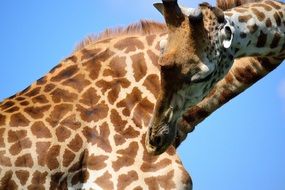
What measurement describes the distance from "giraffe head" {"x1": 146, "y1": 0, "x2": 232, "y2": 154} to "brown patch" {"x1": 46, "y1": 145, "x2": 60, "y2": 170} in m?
1.25

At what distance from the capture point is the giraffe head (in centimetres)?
Answer: 676

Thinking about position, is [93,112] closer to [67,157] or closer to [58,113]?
[58,113]

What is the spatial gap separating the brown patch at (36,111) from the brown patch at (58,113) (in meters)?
0.10

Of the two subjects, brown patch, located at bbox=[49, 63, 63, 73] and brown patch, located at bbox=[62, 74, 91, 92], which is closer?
brown patch, located at bbox=[62, 74, 91, 92]

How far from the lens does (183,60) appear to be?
22.1ft

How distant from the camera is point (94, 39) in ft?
29.0

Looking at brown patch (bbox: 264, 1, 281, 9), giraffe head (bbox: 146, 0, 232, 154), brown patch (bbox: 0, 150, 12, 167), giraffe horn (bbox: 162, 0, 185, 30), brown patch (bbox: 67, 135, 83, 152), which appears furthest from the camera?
brown patch (bbox: 264, 1, 281, 9)

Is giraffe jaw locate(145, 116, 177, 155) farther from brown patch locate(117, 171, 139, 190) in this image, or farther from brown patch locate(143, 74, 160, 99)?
brown patch locate(143, 74, 160, 99)

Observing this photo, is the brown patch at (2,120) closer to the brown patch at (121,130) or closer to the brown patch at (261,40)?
the brown patch at (121,130)

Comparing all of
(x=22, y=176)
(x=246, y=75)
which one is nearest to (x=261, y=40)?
(x=246, y=75)

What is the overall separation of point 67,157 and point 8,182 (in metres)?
0.65

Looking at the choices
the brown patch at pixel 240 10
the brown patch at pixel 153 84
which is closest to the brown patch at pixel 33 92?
the brown patch at pixel 153 84

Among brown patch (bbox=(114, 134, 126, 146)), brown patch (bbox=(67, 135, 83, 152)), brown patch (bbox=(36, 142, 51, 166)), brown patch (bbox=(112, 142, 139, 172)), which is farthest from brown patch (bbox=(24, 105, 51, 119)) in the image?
brown patch (bbox=(112, 142, 139, 172))

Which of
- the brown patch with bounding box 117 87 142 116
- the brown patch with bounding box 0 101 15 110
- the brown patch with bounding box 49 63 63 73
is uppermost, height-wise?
the brown patch with bounding box 49 63 63 73
